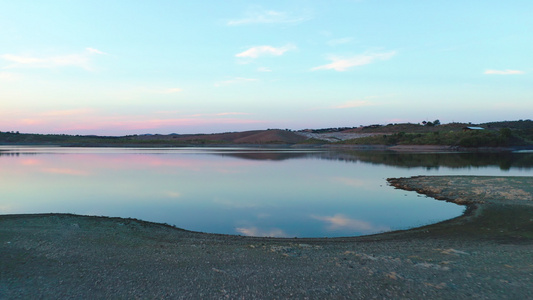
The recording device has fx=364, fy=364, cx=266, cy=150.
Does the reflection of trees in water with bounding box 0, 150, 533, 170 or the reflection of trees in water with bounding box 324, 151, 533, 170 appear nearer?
the reflection of trees in water with bounding box 324, 151, 533, 170

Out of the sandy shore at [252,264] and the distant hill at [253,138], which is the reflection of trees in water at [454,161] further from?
the distant hill at [253,138]

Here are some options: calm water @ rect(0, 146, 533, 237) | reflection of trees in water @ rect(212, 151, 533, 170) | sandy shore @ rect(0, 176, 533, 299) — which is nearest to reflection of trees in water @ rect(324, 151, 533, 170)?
reflection of trees in water @ rect(212, 151, 533, 170)

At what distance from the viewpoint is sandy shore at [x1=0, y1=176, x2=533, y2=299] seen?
535 centimetres

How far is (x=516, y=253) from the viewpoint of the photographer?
24.3 feet

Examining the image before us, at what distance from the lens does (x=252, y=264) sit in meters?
6.71

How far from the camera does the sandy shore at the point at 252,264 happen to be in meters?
5.35

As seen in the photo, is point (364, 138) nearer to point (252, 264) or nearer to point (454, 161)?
point (454, 161)

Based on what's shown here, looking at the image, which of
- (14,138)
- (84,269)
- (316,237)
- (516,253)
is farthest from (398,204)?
(14,138)

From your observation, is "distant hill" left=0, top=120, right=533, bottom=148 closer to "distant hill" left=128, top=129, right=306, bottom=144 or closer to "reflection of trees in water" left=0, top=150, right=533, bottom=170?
"distant hill" left=128, top=129, right=306, bottom=144

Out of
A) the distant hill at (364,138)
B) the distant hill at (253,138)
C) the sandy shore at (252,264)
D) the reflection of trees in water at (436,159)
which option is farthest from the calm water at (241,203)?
the distant hill at (253,138)

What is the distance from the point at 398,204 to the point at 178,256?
1126 cm

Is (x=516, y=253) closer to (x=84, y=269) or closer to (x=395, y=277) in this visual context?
(x=395, y=277)

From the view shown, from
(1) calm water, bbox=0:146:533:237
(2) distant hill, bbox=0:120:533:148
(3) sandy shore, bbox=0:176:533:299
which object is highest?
(2) distant hill, bbox=0:120:533:148

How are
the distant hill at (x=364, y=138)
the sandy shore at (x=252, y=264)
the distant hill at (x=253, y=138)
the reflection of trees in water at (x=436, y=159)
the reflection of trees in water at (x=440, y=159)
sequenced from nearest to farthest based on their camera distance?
the sandy shore at (x=252, y=264) < the reflection of trees in water at (x=440, y=159) < the reflection of trees in water at (x=436, y=159) < the distant hill at (x=364, y=138) < the distant hill at (x=253, y=138)
